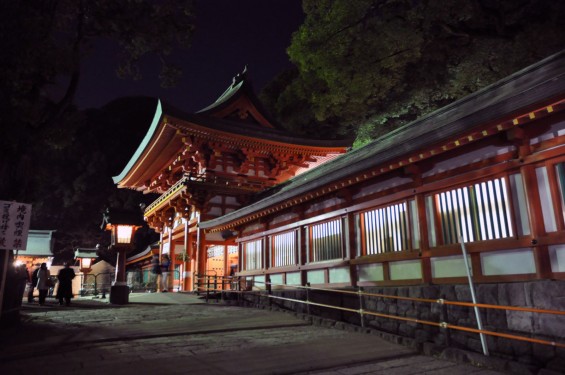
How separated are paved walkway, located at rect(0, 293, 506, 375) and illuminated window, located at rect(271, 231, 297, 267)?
3.70m

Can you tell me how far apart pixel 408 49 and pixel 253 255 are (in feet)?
39.4

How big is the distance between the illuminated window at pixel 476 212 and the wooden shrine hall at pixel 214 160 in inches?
506

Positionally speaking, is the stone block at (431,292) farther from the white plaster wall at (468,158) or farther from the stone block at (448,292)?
the white plaster wall at (468,158)

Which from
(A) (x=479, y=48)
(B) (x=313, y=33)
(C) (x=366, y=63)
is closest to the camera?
(A) (x=479, y=48)

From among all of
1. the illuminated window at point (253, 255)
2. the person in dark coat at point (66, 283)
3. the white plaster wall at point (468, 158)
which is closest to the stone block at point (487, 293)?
the white plaster wall at point (468, 158)

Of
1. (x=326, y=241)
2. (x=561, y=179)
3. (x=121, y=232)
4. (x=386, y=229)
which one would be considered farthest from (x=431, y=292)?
(x=121, y=232)

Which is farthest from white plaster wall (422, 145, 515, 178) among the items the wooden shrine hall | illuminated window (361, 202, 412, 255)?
the wooden shrine hall

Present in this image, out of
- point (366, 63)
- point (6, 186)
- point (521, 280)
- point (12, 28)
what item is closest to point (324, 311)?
point (521, 280)

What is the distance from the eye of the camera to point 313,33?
21.0m

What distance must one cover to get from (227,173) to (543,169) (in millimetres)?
16622

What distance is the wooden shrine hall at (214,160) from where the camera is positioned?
19406 mm

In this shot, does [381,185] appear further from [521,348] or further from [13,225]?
[13,225]

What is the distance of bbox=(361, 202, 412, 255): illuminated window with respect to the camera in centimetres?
927

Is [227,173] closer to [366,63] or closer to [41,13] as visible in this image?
[366,63]
